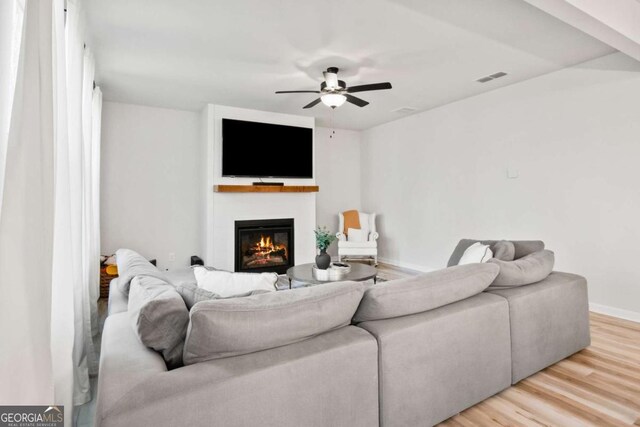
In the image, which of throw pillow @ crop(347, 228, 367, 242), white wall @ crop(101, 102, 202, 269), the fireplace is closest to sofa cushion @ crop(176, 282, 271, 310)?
the fireplace

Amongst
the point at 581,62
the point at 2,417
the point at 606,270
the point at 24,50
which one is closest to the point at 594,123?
the point at 581,62

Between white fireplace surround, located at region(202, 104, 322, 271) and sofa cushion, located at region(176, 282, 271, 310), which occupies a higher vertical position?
white fireplace surround, located at region(202, 104, 322, 271)

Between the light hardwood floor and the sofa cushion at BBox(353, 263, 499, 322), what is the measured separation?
2.10 feet

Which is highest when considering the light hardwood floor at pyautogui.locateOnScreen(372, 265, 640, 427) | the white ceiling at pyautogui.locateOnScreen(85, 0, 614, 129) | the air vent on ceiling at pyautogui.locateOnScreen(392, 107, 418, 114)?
the air vent on ceiling at pyautogui.locateOnScreen(392, 107, 418, 114)

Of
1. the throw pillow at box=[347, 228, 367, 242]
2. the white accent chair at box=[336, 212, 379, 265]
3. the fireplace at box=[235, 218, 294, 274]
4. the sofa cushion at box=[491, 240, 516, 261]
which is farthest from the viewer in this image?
the throw pillow at box=[347, 228, 367, 242]

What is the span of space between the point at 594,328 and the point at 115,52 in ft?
16.9

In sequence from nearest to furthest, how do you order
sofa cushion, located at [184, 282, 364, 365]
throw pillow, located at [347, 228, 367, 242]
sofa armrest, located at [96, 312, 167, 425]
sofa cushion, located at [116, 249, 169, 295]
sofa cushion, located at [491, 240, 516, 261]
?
sofa armrest, located at [96, 312, 167, 425] → sofa cushion, located at [184, 282, 364, 365] → sofa cushion, located at [116, 249, 169, 295] → sofa cushion, located at [491, 240, 516, 261] → throw pillow, located at [347, 228, 367, 242]

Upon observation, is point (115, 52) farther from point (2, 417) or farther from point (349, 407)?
point (349, 407)

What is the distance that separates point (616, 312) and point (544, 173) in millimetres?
1600

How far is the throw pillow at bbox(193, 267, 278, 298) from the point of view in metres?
1.72

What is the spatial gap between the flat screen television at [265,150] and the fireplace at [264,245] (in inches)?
30.1

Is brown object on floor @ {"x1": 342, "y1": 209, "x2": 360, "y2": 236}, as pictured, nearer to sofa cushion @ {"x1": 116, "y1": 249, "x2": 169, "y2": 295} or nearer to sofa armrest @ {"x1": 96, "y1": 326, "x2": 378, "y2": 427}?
sofa cushion @ {"x1": 116, "y1": 249, "x2": 169, "y2": 295}

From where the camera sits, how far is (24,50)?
3.38ft

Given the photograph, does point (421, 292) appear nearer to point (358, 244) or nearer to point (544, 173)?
point (544, 173)
